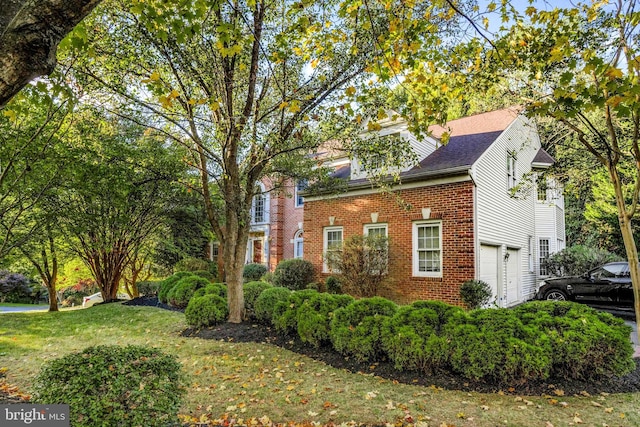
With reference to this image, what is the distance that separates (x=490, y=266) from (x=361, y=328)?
717 centimetres

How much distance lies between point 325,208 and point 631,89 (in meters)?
10.8

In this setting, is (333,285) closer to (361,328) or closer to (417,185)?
(417,185)

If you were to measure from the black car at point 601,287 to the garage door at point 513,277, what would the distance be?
1.28 metres

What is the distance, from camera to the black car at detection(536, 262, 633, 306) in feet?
33.5

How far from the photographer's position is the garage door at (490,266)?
10.5 m

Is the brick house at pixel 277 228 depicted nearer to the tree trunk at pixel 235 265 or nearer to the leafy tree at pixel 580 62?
the tree trunk at pixel 235 265

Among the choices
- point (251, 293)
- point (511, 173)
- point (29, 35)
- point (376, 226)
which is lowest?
point (251, 293)

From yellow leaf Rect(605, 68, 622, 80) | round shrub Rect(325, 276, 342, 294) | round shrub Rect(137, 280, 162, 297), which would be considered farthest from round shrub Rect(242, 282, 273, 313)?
round shrub Rect(137, 280, 162, 297)

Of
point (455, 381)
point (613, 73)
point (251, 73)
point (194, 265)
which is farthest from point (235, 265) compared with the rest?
point (194, 265)

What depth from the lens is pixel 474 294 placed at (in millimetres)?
9508

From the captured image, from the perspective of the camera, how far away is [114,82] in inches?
263

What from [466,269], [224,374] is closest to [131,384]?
[224,374]

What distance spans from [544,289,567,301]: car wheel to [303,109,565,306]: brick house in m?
1.11

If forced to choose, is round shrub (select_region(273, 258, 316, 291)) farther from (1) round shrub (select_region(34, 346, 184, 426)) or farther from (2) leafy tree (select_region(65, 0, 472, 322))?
(1) round shrub (select_region(34, 346, 184, 426))
